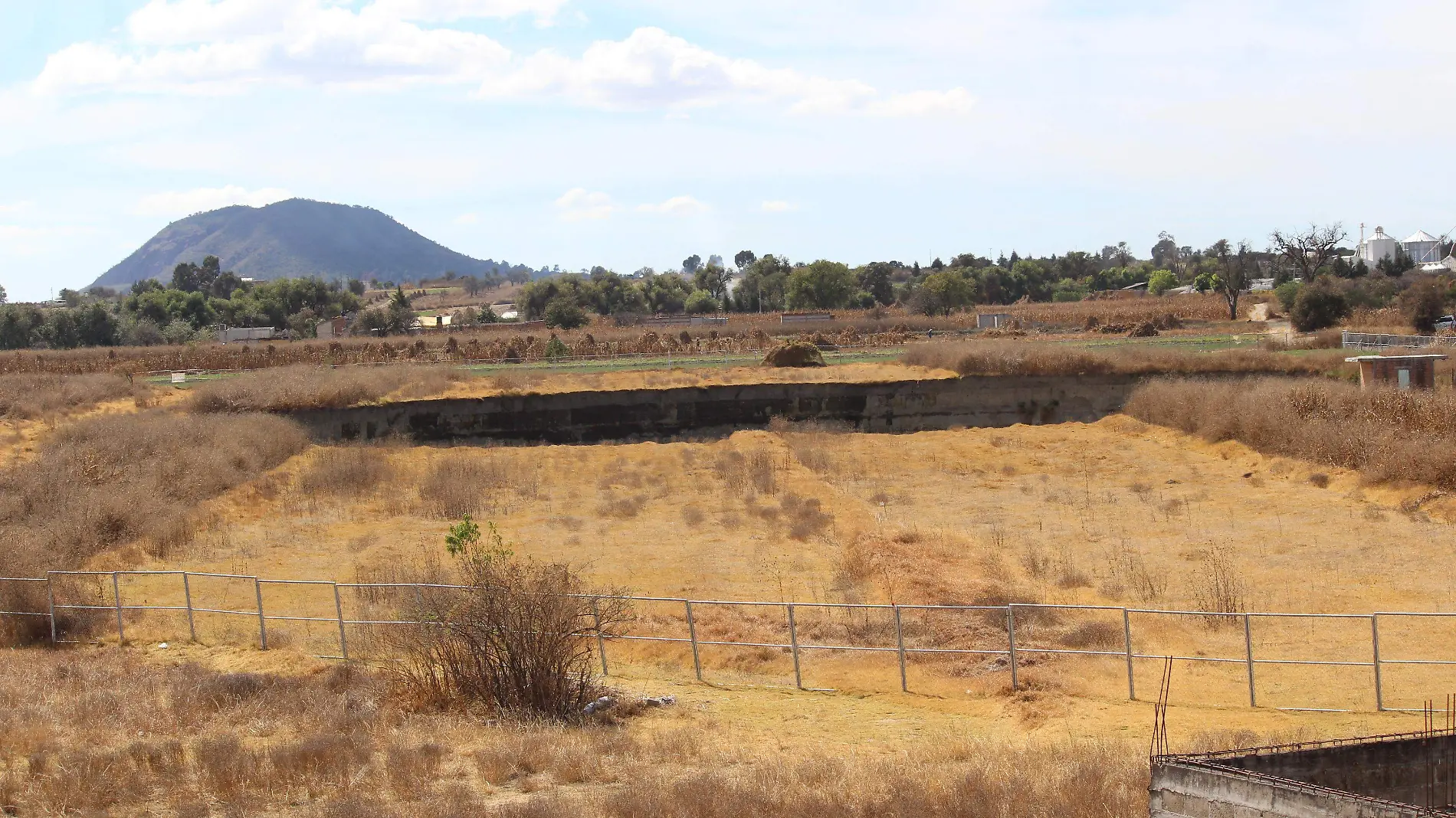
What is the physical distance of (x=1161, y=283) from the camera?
15438 cm

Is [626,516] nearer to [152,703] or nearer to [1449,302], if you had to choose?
[152,703]

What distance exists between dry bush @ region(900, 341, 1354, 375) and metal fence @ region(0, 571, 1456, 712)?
31.9m

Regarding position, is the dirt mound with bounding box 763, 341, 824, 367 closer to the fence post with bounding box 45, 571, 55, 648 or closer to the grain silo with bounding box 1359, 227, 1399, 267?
the fence post with bounding box 45, 571, 55, 648

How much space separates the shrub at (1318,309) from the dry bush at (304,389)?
151 ft

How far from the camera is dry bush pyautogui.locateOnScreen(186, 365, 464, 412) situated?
49688mm

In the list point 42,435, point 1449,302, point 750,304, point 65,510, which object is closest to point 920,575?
point 65,510

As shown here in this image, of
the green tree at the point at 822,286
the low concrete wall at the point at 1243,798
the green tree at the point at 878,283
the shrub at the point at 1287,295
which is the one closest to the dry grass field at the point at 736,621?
the low concrete wall at the point at 1243,798

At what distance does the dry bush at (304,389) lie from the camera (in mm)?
49688

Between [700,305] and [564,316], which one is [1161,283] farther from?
[564,316]

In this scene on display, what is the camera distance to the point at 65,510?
29.3 metres

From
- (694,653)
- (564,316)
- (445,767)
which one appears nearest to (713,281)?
(564,316)

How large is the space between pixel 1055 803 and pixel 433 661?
8935 millimetres

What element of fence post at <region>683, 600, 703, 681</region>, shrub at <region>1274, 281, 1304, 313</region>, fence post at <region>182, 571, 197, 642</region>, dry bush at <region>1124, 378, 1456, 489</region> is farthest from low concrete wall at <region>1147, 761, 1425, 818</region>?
shrub at <region>1274, 281, 1304, 313</region>

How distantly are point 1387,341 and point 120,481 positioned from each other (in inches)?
2029
